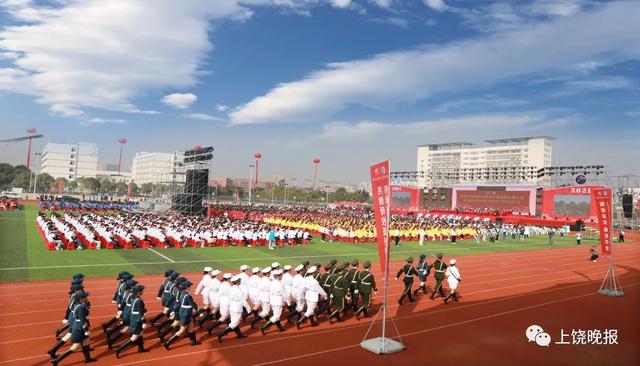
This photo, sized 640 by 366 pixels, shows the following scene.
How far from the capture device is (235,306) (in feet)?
26.9

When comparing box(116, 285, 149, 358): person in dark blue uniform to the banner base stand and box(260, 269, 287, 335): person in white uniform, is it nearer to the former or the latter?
box(260, 269, 287, 335): person in white uniform

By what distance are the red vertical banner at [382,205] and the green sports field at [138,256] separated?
892 cm

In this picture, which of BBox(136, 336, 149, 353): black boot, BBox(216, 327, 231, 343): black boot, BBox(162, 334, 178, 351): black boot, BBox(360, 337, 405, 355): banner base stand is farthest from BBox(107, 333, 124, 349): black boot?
BBox(360, 337, 405, 355): banner base stand

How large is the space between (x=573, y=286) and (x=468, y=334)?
8573mm

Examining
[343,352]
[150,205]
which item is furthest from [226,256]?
[150,205]

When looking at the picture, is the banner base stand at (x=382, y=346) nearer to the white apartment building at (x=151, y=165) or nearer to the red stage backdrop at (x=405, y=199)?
the red stage backdrop at (x=405, y=199)

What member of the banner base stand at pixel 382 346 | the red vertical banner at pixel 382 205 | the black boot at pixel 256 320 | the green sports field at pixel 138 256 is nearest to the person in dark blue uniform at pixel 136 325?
the black boot at pixel 256 320

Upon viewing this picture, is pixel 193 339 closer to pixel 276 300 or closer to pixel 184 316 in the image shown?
pixel 184 316

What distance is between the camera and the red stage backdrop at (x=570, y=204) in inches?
1721

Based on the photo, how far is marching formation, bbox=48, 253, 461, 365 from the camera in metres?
7.08

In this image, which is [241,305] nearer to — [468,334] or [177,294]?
[177,294]

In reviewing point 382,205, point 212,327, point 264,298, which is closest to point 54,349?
point 212,327

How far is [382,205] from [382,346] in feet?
8.62

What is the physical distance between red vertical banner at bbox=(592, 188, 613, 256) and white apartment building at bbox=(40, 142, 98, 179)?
4634 inches
